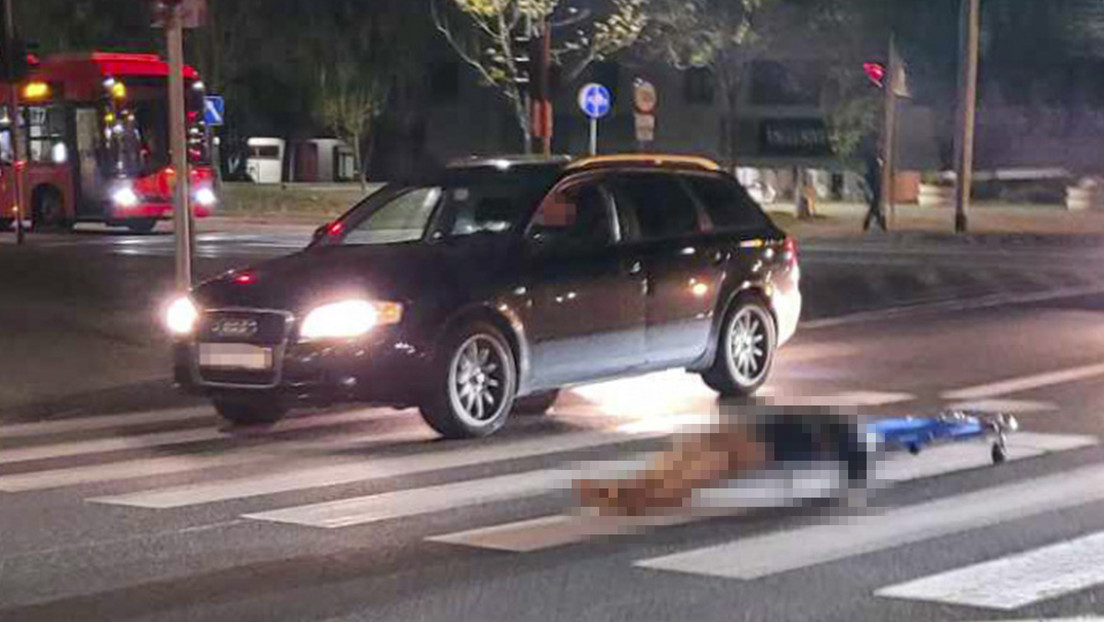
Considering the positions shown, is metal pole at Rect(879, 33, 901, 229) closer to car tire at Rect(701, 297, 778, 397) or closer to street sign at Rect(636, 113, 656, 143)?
street sign at Rect(636, 113, 656, 143)

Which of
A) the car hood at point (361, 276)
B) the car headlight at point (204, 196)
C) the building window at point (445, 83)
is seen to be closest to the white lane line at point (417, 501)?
the car hood at point (361, 276)

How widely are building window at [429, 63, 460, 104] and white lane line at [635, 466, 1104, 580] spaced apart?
63842 millimetres

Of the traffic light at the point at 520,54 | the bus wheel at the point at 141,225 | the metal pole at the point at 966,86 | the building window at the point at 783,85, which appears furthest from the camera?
the building window at the point at 783,85

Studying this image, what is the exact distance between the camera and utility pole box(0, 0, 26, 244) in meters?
23.6

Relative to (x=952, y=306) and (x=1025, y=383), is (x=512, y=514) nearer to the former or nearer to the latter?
(x=1025, y=383)

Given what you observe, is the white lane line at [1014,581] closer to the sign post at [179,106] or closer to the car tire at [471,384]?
the car tire at [471,384]

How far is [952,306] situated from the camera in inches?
727

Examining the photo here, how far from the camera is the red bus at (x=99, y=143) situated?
99.6 ft

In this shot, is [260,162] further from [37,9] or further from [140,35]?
[37,9]

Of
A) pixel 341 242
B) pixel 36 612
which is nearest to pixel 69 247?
pixel 341 242

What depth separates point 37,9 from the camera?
4666 cm

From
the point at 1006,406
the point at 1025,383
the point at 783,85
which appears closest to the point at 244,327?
the point at 1006,406

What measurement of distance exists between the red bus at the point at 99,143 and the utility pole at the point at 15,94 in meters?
0.27

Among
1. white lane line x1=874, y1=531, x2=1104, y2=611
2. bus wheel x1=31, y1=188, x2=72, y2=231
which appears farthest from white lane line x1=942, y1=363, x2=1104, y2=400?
bus wheel x1=31, y1=188, x2=72, y2=231
